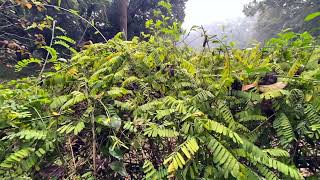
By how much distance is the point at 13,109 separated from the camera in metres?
0.93

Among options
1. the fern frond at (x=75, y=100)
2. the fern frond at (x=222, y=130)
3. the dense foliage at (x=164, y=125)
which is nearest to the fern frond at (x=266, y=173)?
the dense foliage at (x=164, y=125)

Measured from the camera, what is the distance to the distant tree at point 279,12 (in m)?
18.8

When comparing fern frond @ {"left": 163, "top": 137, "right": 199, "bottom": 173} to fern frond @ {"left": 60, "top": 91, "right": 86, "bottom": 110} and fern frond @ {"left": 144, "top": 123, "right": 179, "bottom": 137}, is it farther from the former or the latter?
fern frond @ {"left": 60, "top": 91, "right": 86, "bottom": 110}

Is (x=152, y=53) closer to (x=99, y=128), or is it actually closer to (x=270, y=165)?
(x=99, y=128)

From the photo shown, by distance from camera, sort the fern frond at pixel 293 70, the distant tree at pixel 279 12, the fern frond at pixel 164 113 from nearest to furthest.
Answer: the fern frond at pixel 164 113 → the fern frond at pixel 293 70 → the distant tree at pixel 279 12

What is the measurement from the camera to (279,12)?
21766 mm

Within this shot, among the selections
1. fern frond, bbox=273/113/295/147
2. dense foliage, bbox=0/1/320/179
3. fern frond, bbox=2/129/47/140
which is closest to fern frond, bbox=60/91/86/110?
dense foliage, bbox=0/1/320/179

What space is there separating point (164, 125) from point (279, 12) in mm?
23407

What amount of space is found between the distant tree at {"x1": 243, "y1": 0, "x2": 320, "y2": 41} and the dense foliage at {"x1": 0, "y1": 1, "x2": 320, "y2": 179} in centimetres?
1874

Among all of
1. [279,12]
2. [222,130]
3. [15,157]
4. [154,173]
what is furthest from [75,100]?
[279,12]

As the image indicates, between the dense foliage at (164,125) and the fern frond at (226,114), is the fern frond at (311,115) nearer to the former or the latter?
the dense foliage at (164,125)

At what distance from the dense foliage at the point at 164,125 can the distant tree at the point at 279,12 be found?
18.7 meters

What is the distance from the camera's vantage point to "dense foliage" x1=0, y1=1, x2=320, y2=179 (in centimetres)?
85

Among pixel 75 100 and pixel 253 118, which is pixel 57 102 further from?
pixel 253 118
